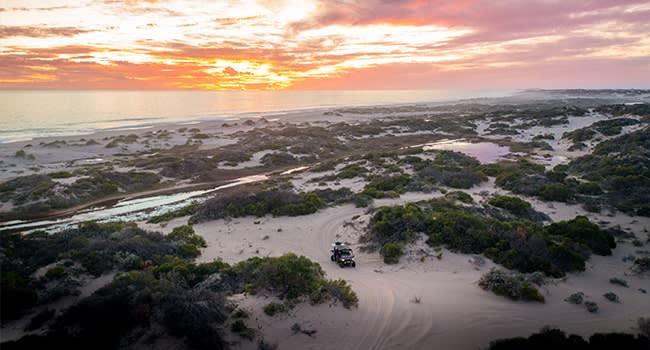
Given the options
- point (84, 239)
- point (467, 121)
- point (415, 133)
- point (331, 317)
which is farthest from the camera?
point (467, 121)

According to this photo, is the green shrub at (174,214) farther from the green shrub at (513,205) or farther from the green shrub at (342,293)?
the green shrub at (513,205)

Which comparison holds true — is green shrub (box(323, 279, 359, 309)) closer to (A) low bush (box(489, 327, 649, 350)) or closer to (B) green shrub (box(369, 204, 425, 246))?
(A) low bush (box(489, 327, 649, 350))

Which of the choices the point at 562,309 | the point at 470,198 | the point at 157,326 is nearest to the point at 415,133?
the point at 470,198

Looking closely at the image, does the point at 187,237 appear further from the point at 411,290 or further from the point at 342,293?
the point at 411,290

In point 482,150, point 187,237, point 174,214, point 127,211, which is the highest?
point 482,150

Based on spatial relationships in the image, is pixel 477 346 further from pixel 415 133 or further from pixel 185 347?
pixel 415 133

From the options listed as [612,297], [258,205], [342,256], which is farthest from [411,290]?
[258,205]
